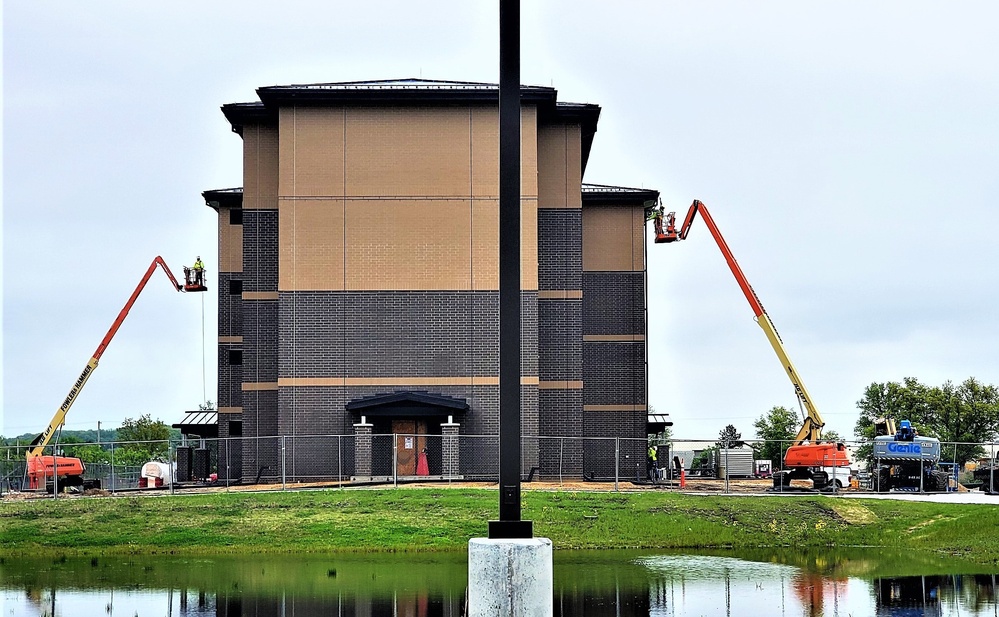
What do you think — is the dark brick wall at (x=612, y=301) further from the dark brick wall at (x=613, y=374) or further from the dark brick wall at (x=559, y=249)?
the dark brick wall at (x=559, y=249)

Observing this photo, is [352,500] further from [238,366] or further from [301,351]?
[238,366]

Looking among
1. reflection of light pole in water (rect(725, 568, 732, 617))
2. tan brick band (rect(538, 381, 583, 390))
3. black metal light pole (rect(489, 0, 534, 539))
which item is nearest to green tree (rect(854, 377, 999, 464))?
tan brick band (rect(538, 381, 583, 390))

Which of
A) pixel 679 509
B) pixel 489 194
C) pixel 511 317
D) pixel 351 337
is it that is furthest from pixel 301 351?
pixel 511 317

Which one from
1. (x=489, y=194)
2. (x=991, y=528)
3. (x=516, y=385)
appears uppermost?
(x=489, y=194)

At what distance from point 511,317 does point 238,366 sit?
137 ft

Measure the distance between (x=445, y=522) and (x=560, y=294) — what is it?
17472 mm

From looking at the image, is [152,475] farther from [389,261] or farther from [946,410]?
[946,410]

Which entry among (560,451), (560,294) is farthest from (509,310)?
(560,294)

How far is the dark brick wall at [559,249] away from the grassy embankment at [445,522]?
1330 cm

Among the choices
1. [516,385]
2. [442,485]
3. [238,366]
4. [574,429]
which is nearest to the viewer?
[516,385]

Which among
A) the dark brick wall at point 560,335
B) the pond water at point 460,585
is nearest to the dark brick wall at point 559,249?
the dark brick wall at point 560,335

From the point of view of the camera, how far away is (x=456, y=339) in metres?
45.5

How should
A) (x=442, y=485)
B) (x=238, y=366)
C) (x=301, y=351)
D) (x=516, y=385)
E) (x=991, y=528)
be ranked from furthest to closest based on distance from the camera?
1. (x=238, y=366)
2. (x=301, y=351)
3. (x=442, y=485)
4. (x=991, y=528)
5. (x=516, y=385)

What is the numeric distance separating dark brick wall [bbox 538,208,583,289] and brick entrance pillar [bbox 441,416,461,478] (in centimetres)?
738
